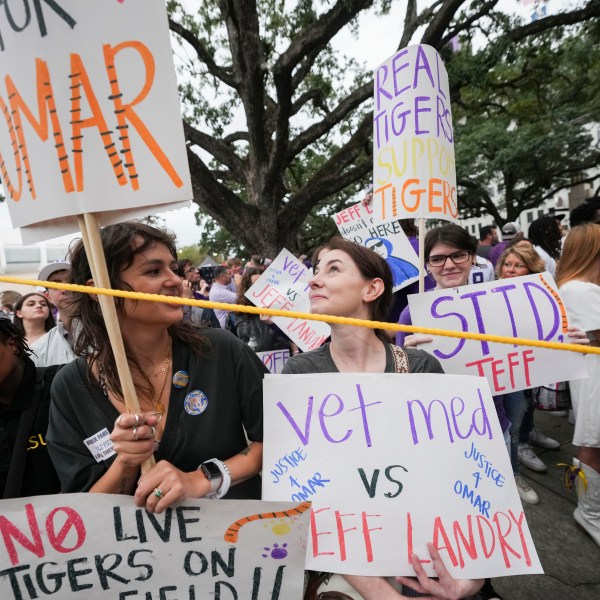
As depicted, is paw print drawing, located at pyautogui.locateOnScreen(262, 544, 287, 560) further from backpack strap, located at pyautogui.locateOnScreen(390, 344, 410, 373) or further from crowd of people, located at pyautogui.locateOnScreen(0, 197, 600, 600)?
backpack strap, located at pyautogui.locateOnScreen(390, 344, 410, 373)

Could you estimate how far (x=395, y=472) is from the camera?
40.7 inches

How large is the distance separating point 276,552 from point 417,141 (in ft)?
5.95

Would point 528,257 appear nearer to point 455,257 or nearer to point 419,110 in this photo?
point 455,257

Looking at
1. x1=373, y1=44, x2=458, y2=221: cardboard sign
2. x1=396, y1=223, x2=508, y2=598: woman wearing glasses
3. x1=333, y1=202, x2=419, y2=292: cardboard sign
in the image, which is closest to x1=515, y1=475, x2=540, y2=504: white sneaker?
x1=396, y1=223, x2=508, y2=598: woman wearing glasses

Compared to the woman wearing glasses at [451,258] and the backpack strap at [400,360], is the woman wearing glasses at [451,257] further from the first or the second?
the backpack strap at [400,360]

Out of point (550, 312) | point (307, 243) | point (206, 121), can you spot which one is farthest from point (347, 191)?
point (550, 312)

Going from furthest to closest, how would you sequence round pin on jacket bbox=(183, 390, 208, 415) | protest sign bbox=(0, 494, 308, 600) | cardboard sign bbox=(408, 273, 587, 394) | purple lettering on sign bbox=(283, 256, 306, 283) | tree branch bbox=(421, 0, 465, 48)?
tree branch bbox=(421, 0, 465, 48)
purple lettering on sign bbox=(283, 256, 306, 283)
cardboard sign bbox=(408, 273, 587, 394)
round pin on jacket bbox=(183, 390, 208, 415)
protest sign bbox=(0, 494, 308, 600)

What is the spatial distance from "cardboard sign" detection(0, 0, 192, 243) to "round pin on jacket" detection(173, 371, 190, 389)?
55cm

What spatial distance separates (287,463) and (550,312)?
4.38 ft

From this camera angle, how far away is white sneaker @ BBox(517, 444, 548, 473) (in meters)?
2.98

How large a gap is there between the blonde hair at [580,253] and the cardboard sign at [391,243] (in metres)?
0.82

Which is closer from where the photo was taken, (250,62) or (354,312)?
(354,312)

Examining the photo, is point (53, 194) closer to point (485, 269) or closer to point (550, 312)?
point (550, 312)

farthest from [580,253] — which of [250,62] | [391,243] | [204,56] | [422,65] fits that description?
[204,56]
